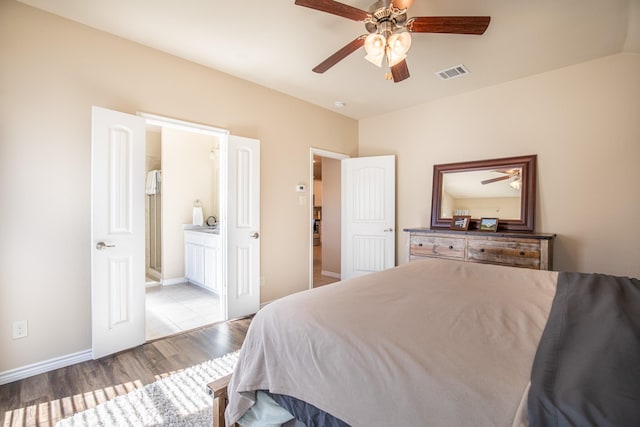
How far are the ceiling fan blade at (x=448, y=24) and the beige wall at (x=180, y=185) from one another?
4034 mm

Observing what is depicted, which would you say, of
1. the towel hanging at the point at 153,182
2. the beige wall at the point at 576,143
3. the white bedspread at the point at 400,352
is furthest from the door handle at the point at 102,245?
the beige wall at the point at 576,143

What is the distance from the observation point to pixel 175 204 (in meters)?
4.74

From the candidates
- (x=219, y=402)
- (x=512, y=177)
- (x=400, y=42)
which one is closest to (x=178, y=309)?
(x=219, y=402)

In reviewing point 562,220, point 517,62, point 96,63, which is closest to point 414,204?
point 562,220

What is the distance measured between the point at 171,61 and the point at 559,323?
3425 millimetres

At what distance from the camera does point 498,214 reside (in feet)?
11.1

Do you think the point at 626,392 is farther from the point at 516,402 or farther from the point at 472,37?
the point at 472,37

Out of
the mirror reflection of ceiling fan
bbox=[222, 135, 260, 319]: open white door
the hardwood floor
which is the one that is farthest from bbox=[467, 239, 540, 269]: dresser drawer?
the hardwood floor

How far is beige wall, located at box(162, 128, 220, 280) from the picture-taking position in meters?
4.64

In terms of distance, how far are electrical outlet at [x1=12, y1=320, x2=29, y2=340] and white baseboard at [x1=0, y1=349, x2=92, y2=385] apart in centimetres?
23

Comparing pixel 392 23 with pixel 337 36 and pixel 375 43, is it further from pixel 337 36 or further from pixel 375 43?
pixel 337 36

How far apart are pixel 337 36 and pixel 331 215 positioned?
3271 millimetres

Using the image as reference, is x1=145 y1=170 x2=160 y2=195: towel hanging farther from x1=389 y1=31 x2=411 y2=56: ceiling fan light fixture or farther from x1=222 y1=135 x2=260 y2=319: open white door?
x1=389 y1=31 x2=411 y2=56: ceiling fan light fixture

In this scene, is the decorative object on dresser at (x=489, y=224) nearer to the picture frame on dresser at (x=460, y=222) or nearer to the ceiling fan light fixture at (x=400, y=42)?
the picture frame on dresser at (x=460, y=222)
